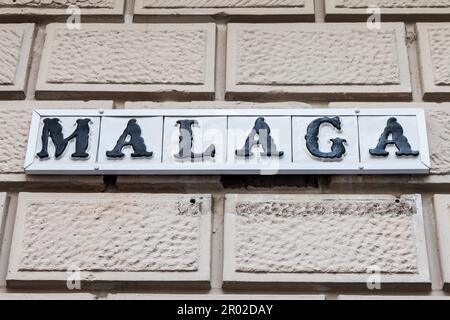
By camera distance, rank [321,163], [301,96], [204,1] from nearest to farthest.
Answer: [321,163]
[301,96]
[204,1]

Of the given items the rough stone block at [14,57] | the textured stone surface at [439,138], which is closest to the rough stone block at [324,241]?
the textured stone surface at [439,138]

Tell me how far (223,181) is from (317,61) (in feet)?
1.47

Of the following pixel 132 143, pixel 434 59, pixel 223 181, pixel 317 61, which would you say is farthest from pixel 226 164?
pixel 434 59

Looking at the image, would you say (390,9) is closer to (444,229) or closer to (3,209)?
(444,229)

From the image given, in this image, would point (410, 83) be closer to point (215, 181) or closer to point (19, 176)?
point (215, 181)

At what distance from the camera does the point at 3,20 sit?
2.42 meters

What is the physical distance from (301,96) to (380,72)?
0.22m

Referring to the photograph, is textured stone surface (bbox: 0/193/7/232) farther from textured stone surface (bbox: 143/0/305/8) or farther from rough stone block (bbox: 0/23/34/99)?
textured stone surface (bbox: 143/0/305/8)

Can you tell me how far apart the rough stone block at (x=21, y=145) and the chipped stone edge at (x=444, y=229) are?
32.9 inches

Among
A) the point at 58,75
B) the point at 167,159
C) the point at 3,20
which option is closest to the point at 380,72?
the point at 167,159

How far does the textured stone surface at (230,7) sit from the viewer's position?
238 centimetres

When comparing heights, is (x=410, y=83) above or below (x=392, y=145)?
above

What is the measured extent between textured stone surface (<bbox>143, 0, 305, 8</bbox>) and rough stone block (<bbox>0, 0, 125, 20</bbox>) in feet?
0.33

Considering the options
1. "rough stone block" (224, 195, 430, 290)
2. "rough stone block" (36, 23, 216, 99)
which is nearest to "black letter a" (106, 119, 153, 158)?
"rough stone block" (36, 23, 216, 99)
